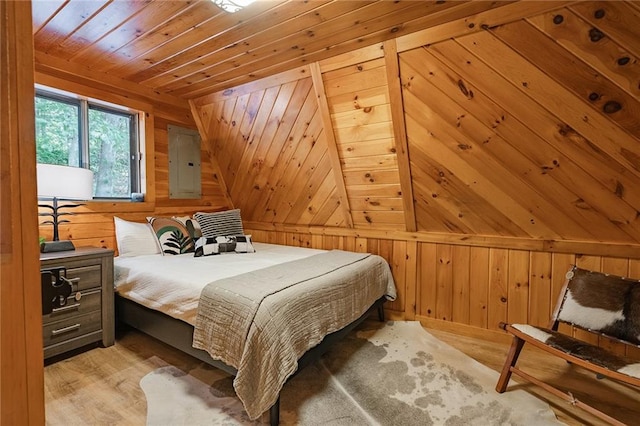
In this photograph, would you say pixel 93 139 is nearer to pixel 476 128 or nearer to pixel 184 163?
pixel 184 163

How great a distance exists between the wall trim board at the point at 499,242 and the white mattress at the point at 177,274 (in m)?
0.61

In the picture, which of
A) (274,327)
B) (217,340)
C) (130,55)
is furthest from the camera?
(130,55)

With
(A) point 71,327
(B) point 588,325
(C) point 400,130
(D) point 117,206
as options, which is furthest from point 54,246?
(B) point 588,325

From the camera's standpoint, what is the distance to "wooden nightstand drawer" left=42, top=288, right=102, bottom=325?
1981mm

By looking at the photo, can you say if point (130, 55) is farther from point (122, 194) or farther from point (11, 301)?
point (11, 301)

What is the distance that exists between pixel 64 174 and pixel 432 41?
2.52m

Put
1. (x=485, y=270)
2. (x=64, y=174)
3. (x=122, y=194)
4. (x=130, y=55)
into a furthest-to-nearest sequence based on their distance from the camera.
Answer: (x=122, y=194), (x=485, y=270), (x=130, y=55), (x=64, y=174)

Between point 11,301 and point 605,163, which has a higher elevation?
point 605,163

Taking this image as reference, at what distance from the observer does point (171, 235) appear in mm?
2832

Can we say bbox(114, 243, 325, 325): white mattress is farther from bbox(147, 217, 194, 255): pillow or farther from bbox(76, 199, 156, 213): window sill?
bbox(76, 199, 156, 213): window sill

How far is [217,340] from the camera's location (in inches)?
63.0

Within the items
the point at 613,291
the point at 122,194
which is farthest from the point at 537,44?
the point at 122,194

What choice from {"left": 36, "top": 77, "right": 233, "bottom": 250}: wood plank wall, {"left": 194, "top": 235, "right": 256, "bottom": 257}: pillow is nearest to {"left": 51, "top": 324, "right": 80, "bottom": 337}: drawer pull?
{"left": 36, "top": 77, "right": 233, "bottom": 250}: wood plank wall

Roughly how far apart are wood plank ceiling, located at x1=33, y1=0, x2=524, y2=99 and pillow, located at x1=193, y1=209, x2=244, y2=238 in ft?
4.34
